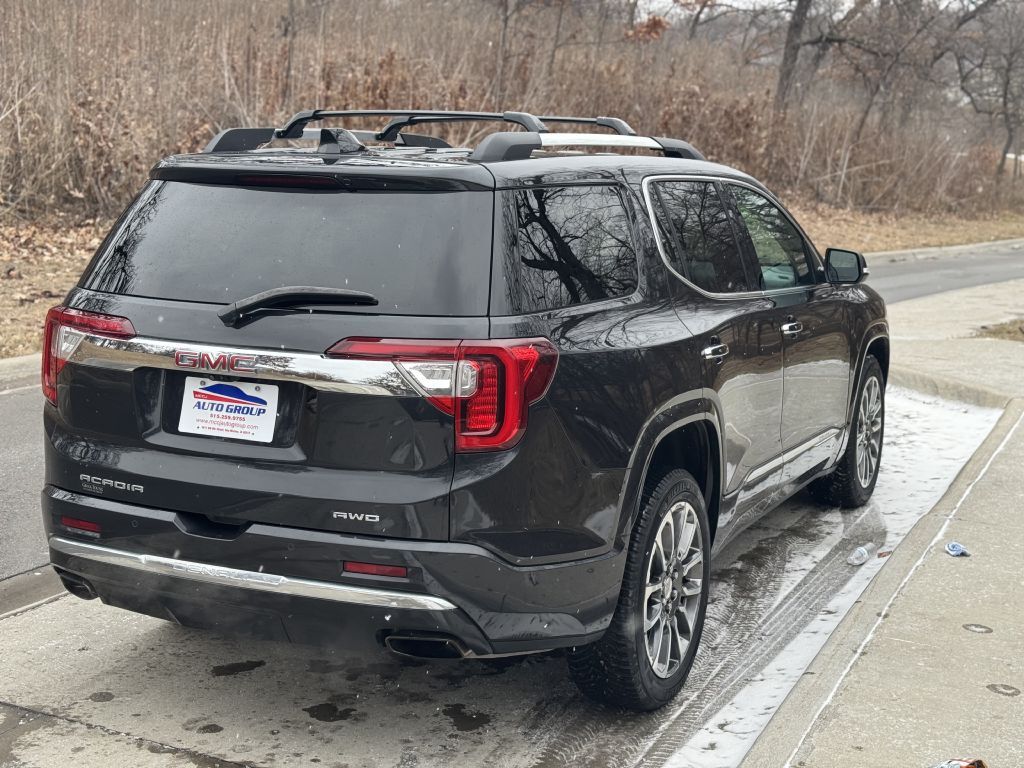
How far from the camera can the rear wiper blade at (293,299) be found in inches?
135

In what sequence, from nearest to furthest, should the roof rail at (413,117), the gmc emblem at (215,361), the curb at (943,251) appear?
the gmc emblem at (215,361)
the roof rail at (413,117)
the curb at (943,251)

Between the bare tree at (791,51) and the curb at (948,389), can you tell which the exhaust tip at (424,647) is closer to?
the curb at (948,389)

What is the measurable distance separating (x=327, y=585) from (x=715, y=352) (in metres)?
1.69

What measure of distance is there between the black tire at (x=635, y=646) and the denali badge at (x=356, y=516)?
0.88 metres

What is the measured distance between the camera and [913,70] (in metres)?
35.3

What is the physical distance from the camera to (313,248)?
11.7 feet

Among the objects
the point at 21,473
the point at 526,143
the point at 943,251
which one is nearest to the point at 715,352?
the point at 526,143

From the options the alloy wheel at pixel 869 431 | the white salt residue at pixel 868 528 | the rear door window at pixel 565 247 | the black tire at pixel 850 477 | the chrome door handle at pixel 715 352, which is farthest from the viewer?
the alloy wheel at pixel 869 431

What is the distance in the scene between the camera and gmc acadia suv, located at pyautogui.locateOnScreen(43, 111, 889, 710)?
3.35m

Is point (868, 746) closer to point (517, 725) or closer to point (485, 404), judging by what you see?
Answer: point (517, 725)

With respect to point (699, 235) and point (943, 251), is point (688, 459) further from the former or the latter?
point (943, 251)

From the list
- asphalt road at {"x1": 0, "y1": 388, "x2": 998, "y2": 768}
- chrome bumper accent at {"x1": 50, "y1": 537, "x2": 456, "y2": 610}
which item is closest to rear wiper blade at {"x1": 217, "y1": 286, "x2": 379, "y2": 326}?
chrome bumper accent at {"x1": 50, "y1": 537, "x2": 456, "y2": 610}

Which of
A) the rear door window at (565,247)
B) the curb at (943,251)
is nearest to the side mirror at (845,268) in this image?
the rear door window at (565,247)

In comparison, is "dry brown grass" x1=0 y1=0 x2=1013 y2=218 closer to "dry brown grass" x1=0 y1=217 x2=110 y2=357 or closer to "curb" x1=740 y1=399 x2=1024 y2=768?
"dry brown grass" x1=0 y1=217 x2=110 y2=357
